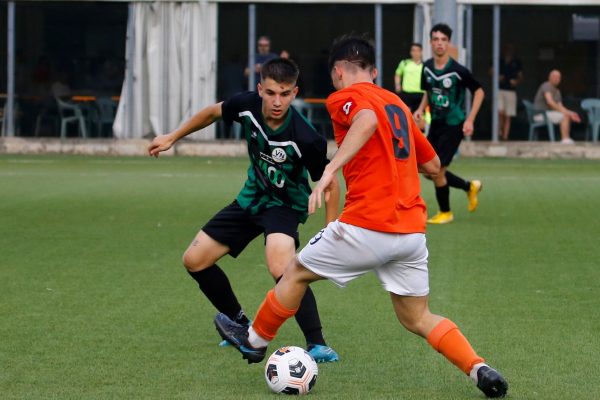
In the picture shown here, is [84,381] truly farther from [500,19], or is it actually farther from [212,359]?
[500,19]

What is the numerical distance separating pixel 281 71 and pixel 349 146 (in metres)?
1.18

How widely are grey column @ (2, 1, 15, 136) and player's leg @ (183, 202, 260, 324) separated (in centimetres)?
2108

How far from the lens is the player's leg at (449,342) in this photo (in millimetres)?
6195

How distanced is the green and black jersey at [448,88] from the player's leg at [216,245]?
23.6ft

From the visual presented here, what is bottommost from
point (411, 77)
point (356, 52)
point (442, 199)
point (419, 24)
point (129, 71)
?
point (442, 199)

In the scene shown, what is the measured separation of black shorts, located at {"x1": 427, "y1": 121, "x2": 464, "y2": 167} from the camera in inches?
570

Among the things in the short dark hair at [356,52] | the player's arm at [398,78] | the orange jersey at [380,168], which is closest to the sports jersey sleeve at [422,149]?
the orange jersey at [380,168]

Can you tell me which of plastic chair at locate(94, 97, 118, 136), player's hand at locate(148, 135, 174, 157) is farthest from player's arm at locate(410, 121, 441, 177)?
plastic chair at locate(94, 97, 118, 136)

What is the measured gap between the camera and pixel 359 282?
33.9 ft

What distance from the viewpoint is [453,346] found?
20.8 feet

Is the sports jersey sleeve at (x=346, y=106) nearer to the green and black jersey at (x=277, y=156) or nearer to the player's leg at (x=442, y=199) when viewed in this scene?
the green and black jersey at (x=277, y=156)

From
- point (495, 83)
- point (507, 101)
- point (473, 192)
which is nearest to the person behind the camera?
point (473, 192)

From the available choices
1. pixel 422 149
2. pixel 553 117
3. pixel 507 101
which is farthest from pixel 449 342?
pixel 507 101

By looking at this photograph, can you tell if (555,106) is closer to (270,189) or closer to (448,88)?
(448,88)
